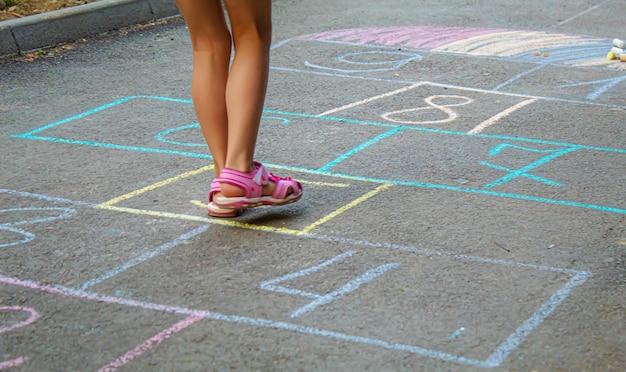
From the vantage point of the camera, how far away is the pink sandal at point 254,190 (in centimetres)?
351

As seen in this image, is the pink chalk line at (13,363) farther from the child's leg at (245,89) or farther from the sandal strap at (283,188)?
the sandal strap at (283,188)

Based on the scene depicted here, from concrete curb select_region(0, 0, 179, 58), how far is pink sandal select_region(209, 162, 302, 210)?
12.7 feet

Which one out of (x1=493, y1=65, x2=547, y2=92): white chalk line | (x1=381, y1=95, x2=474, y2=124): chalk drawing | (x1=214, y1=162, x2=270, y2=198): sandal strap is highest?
(x1=214, y1=162, x2=270, y2=198): sandal strap

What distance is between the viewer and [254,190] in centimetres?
354

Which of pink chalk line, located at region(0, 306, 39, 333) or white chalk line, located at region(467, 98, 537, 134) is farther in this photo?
white chalk line, located at region(467, 98, 537, 134)

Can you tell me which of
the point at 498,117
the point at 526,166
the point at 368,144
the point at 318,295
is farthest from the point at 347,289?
the point at 498,117

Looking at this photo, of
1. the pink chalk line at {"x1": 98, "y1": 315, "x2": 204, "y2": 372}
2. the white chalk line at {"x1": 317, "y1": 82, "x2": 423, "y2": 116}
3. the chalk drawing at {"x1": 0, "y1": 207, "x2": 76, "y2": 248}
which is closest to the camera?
the pink chalk line at {"x1": 98, "y1": 315, "x2": 204, "y2": 372}

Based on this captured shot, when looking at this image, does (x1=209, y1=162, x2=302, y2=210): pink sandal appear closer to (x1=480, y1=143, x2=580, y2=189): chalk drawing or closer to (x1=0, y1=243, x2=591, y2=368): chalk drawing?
(x1=0, y1=243, x2=591, y2=368): chalk drawing

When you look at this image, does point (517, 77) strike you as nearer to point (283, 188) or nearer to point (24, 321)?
point (283, 188)

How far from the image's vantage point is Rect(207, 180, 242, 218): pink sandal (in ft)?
11.7

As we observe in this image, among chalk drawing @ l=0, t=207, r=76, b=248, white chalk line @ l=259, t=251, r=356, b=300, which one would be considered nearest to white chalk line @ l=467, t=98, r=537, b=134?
white chalk line @ l=259, t=251, r=356, b=300

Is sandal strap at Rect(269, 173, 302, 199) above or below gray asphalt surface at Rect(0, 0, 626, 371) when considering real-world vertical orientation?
above

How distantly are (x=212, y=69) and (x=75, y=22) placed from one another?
166 inches

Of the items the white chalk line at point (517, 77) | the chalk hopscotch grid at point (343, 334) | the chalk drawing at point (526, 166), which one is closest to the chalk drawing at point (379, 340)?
the chalk hopscotch grid at point (343, 334)
